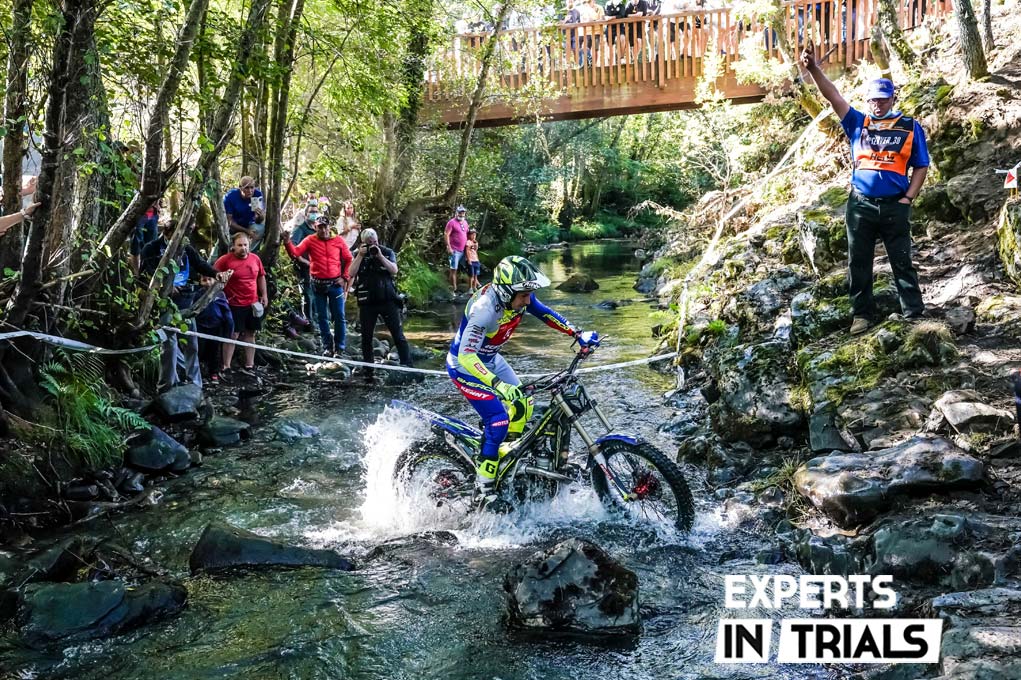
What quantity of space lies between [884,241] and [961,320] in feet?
3.27

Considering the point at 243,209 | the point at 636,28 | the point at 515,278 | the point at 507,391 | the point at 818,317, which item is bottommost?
the point at 507,391

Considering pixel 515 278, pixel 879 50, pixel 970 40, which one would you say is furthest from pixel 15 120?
pixel 879 50

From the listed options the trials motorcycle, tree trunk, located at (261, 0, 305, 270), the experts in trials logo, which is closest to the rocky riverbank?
the experts in trials logo

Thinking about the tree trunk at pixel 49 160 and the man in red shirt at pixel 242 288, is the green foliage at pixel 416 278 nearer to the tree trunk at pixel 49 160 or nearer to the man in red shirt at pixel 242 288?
the man in red shirt at pixel 242 288

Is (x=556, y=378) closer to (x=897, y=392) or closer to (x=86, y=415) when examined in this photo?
(x=897, y=392)

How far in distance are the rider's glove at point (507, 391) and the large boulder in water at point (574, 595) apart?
1.53 m

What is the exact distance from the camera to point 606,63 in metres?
19.8

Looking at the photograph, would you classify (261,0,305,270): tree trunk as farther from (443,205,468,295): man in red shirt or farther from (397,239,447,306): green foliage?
(443,205,468,295): man in red shirt

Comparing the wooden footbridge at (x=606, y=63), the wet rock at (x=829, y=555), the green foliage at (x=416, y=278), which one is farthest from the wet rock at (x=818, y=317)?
the green foliage at (x=416, y=278)

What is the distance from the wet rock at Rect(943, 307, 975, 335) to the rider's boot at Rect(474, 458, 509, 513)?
4.39 meters

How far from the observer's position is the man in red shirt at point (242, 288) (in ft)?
38.1

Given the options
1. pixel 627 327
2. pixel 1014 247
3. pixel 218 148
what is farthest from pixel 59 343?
pixel 627 327

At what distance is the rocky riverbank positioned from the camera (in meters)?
5.10

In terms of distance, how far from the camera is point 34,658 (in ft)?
16.3
